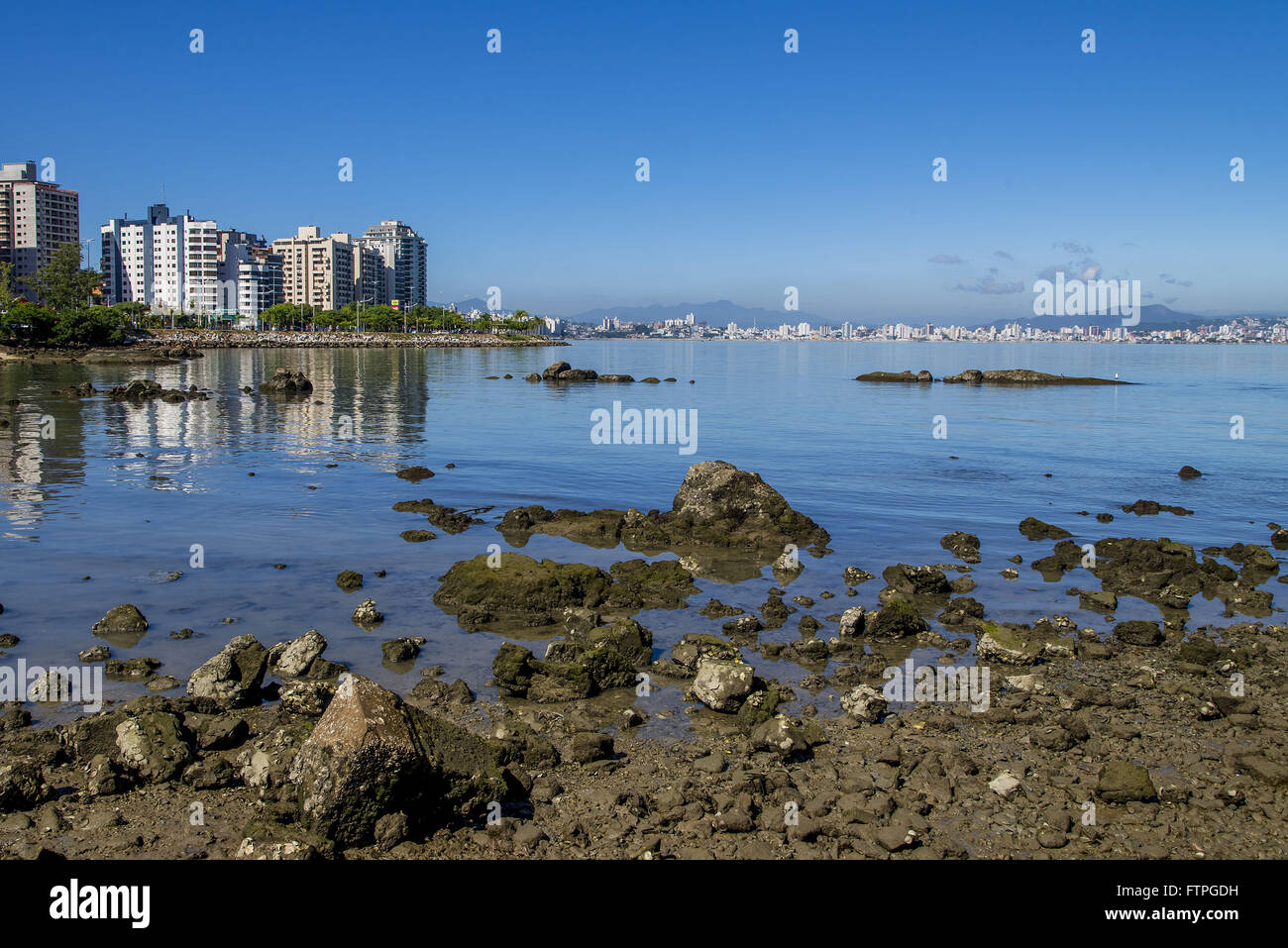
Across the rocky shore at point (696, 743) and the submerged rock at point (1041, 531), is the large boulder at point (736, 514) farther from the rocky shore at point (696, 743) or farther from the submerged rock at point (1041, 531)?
the submerged rock at point (1041, 531)

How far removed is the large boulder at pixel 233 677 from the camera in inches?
564

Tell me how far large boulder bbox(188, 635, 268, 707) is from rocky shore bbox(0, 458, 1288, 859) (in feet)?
0.14

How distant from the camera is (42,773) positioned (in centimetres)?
1177

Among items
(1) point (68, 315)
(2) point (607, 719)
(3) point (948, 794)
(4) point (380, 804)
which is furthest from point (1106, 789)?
(1) point (68, 315)

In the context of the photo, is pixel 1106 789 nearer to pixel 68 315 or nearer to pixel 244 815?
pixel 244 815

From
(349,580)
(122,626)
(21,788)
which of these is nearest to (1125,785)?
(21,788)

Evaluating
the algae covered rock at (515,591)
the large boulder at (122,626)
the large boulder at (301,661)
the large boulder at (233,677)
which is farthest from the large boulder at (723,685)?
the large boulder at (122,626)

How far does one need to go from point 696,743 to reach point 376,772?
4.88 metres

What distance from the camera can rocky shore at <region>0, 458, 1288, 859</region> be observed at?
1044 cm

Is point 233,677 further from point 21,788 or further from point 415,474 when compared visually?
point 415,474

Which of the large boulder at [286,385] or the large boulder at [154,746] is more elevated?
the large boulder at [286,385]

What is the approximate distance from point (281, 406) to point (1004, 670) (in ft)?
208

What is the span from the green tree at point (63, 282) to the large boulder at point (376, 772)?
198320mm
